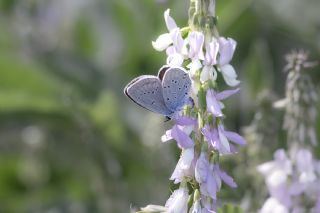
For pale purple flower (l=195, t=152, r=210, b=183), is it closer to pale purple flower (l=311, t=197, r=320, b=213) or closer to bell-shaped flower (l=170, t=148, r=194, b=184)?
bell-shaped flower (l=170, t=148, r=194, b=184)

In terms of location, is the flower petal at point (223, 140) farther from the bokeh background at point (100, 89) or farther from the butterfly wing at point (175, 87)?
the bokeh background at point (100, 89)

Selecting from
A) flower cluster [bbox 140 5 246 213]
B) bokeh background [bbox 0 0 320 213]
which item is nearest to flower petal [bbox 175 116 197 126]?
flower cluster [bbox 140 5 246 213]

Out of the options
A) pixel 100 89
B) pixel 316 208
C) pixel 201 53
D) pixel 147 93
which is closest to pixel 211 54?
pixel 201 53

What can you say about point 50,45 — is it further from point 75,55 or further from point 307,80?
point 307,80

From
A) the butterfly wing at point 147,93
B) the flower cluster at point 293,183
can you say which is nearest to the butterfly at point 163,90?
the butterfly wing at point 147,93

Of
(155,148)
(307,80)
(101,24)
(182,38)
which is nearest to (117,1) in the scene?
(101,24)

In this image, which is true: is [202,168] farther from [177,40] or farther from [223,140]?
[177,40]
